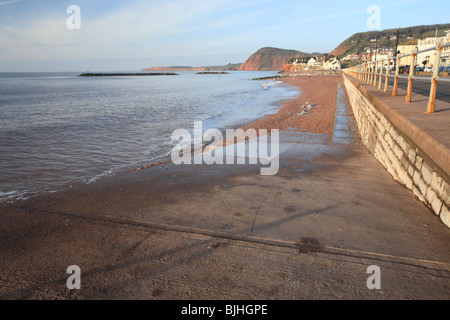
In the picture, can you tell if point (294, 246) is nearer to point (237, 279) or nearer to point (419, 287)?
point (237, 279)

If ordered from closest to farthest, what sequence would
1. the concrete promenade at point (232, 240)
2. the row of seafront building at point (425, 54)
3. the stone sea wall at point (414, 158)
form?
the concrete promenade at point (232, 240) → the stone sea wall at point (414, 158) → the row of seafront building at point (425, 54)

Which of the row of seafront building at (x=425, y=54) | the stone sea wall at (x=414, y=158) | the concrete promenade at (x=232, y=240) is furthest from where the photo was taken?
the row of seafront building at (x=425, y=54)

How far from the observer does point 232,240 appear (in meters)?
3.20

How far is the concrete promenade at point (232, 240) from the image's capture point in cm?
248

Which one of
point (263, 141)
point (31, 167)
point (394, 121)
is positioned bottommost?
point (31, 167)

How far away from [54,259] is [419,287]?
3.51 m

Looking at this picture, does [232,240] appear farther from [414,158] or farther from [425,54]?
[425,54]

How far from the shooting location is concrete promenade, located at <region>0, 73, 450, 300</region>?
2.48 meters

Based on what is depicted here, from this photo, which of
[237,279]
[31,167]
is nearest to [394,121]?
[237,279]

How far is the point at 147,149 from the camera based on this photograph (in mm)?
10383

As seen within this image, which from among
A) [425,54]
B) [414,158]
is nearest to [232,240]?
[414,158]

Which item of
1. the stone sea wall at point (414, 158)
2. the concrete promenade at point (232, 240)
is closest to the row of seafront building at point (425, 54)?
the stone sea wall at point (414, 158)

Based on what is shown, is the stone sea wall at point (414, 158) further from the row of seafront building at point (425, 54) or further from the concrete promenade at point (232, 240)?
the row of seafront building at point (425, 54)

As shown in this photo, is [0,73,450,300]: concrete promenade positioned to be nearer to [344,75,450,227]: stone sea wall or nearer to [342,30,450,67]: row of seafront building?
[344,75,450,227]: stone sea wall
